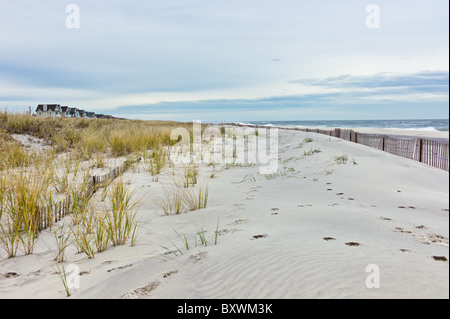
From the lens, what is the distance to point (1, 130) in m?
8.91

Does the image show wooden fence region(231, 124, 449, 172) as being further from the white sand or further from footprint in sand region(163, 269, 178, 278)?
footprint in sand region(163, 269, 178, 278)

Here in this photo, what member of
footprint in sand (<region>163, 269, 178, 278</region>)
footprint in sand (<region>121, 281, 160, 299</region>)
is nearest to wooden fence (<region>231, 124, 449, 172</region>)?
footprint in sand (<region>163, 269, 178, 278</region>)

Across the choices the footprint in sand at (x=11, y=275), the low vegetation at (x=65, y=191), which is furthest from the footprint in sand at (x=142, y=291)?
the footprint in sand at (x=11, y=275)

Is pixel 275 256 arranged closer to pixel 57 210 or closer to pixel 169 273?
pixel 169 273

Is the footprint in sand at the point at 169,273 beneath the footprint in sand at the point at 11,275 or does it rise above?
above

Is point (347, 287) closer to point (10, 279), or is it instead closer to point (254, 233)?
point (254, 233)

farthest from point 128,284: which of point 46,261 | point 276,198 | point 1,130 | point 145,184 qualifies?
point 1,130

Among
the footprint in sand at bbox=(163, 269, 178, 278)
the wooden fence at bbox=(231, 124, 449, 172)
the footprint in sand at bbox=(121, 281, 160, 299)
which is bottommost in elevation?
the footprint in sand at bbox=(121, 281, 160, 299)

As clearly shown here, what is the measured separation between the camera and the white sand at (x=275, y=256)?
4.72 feet

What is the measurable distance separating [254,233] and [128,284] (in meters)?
1.00

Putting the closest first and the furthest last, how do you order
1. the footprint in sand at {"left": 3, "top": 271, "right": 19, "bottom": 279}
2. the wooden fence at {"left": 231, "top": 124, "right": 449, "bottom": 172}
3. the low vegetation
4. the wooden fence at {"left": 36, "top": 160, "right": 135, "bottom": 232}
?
the footprint in sand at {"left": 3, "top": 271, "right": 19, "bottom": 279}
the low vegetation
the wooden fence at {"left": 36, "top": 160, "right": 135, "bottom": 232}
the wooden fence at {"left": 231, "top": 124, "right": 449, "bottom": 172}

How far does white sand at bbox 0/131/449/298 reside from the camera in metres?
1.44

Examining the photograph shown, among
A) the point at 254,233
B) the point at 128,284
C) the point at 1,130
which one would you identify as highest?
the point at 1,130

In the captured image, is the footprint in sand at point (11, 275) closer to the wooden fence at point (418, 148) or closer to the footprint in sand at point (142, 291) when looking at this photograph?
the footprint in sand at point (142, 291)
